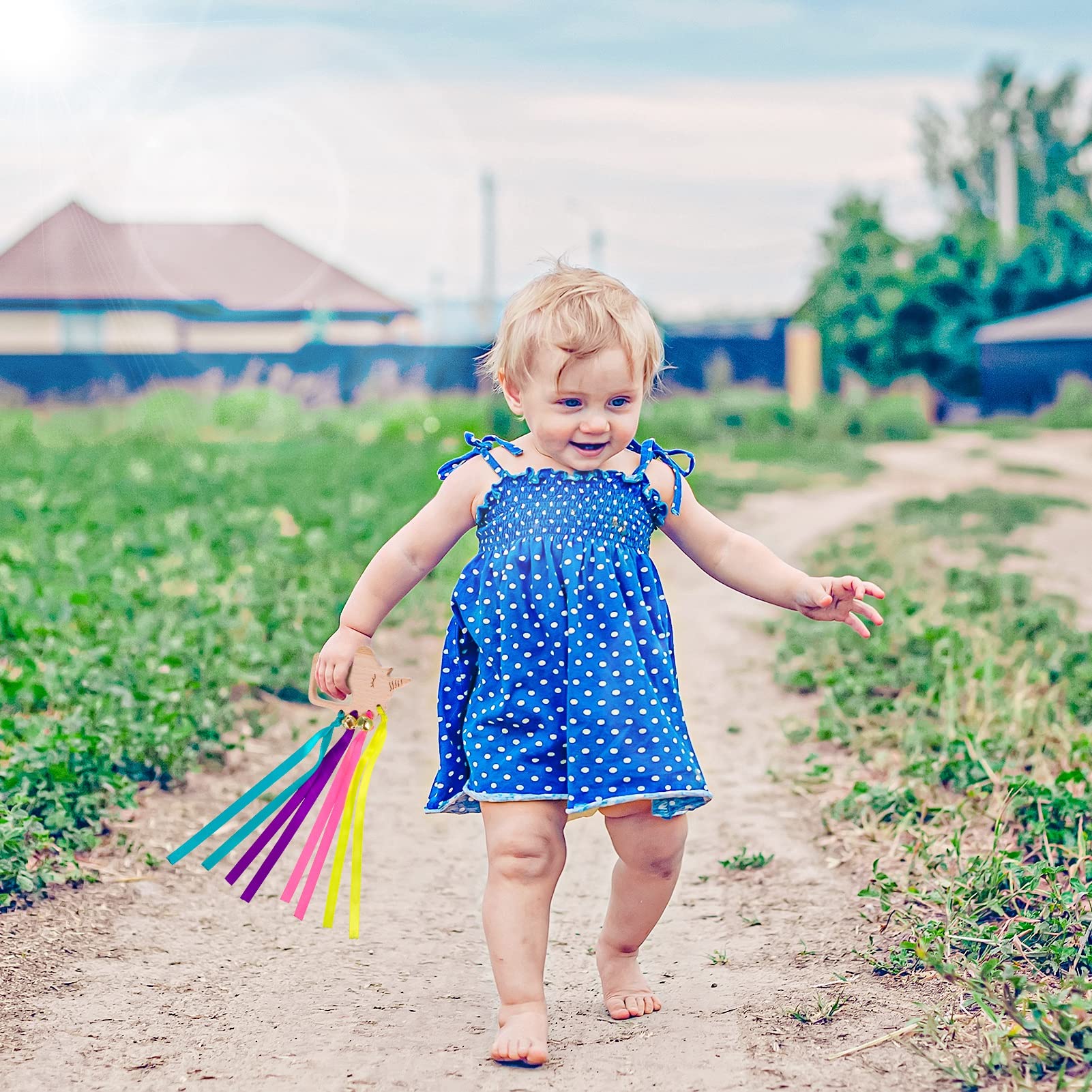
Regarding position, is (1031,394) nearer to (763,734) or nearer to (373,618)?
(763,734)

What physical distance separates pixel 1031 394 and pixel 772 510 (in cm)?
1771

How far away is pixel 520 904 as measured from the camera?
8.21 ft

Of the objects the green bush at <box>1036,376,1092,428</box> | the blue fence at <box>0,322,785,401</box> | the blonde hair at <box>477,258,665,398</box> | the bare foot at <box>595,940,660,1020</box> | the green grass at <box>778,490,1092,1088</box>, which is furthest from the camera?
the blue fence at <box>0,322,785,401</box>

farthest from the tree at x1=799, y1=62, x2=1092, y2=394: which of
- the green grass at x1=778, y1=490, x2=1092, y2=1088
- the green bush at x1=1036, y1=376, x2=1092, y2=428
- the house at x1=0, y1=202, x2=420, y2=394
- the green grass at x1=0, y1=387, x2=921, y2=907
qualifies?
the green grass at x1=778, y1=490, x2=1092, y2=1088

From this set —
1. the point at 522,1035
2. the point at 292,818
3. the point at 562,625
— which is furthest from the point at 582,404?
the point at 522,1035

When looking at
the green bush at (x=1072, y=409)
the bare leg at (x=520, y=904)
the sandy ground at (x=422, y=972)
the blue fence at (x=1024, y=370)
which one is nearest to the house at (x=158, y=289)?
the blue fence at (x=1024, y=370)

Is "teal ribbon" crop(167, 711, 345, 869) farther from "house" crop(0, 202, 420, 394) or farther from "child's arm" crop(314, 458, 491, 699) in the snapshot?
"house" crop(0, 202, 420, 394)

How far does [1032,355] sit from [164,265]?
18819mm

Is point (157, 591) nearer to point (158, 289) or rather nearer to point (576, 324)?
point (576, 324)

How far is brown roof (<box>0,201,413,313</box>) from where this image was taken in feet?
104

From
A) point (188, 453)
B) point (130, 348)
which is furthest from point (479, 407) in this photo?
point (130, 348)

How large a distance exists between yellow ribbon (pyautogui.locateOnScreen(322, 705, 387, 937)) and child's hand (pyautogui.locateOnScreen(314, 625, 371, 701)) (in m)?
0.11

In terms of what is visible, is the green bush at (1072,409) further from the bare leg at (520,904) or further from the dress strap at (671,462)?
the bare leg at (520,904)

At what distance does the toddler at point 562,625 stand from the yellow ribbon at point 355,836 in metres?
0.16
